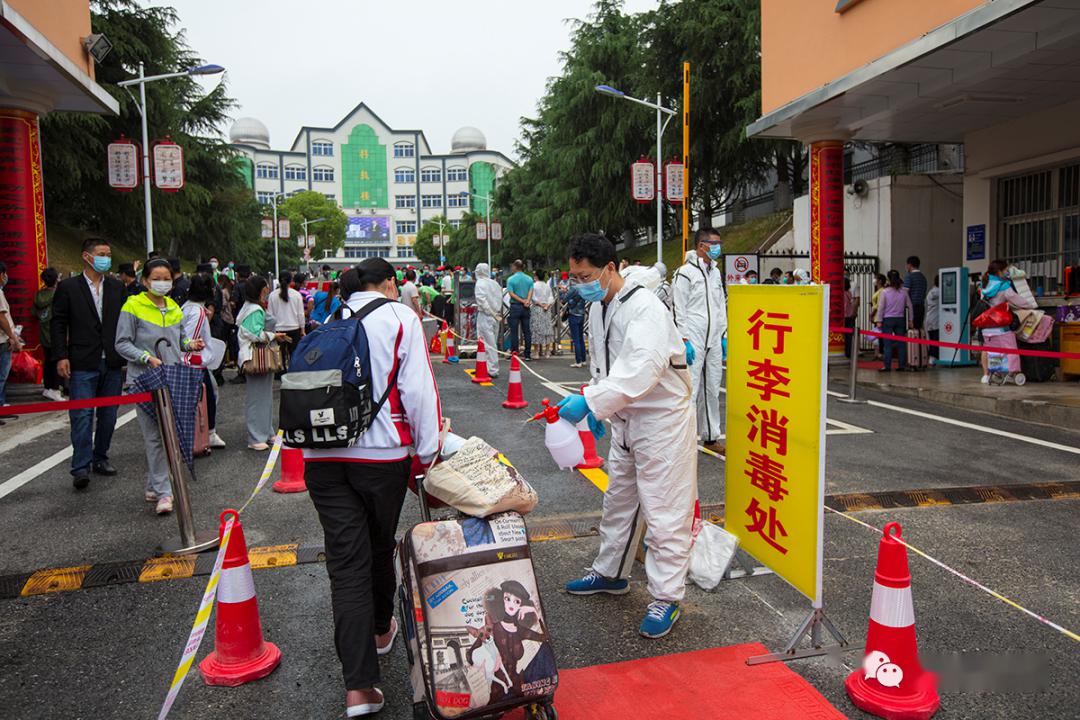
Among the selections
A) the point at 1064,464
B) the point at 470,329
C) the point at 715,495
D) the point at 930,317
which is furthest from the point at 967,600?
the point at 470,329

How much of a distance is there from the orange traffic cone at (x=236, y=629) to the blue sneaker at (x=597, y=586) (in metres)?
1.50

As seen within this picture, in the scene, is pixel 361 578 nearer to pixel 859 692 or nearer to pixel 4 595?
pixel 859 692

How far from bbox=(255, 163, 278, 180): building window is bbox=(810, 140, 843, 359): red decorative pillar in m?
94.3

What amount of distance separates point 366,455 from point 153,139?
29.3 meters

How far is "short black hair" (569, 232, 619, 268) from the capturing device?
12.2 feet

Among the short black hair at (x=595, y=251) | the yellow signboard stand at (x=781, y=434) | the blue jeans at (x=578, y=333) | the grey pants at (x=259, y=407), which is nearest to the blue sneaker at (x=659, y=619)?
the yellow signboard stand at (x=781, y=434)

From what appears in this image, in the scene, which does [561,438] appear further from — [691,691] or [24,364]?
[24,364]

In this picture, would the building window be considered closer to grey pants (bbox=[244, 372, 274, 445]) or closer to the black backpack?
grey pants (bbox=[244, 372, 274, 445])

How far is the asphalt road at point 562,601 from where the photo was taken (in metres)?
3.13

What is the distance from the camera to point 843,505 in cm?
539

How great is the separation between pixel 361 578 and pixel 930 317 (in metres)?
13.6

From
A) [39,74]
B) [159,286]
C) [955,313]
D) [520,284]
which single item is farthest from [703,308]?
[39,74]

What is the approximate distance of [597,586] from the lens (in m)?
3.99

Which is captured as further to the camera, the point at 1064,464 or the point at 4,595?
the point at 1064,464
